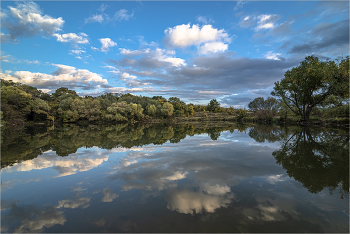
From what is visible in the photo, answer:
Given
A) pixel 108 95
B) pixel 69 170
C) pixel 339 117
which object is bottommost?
pixel 69 170

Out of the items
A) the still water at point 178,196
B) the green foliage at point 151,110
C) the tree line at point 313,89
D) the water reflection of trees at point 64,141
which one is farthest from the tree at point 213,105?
the still water at point 178,196

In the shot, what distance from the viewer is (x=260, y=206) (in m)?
3.75

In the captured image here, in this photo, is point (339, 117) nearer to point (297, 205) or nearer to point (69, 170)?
point (297, 205)

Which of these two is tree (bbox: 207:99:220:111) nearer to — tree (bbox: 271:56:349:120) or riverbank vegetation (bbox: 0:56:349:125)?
riverbank vegetation (bbox: 0:56:349:125)

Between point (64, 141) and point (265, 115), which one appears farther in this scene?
point (265, 115)

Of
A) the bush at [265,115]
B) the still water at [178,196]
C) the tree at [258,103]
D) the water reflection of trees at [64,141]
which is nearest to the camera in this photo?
the still water at [178,196]

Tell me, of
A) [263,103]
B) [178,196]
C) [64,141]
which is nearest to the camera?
[178,196]

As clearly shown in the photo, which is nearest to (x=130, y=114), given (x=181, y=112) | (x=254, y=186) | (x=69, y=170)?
(x=181, y=112)

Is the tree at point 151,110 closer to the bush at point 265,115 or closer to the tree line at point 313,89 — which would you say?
the bush at point 265,115

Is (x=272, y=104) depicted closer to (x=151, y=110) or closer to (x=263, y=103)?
(x=263, y=103)

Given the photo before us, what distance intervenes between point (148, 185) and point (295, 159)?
6890 millimetres

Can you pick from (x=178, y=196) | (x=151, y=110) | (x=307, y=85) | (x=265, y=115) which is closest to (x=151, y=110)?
(x=151, y=110)

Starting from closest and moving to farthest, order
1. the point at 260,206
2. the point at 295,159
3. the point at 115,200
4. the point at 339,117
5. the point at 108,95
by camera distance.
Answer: the point at 260,206 → the point at 115,200 → the point at 295,159 → the point at 339,117 → the point at 108,95

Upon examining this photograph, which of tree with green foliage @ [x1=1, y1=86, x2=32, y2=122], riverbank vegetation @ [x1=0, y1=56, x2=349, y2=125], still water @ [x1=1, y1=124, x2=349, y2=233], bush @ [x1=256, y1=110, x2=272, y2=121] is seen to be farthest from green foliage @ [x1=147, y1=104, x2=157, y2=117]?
still water @ [x1=1, y1=124, x2=349, y2=233]
